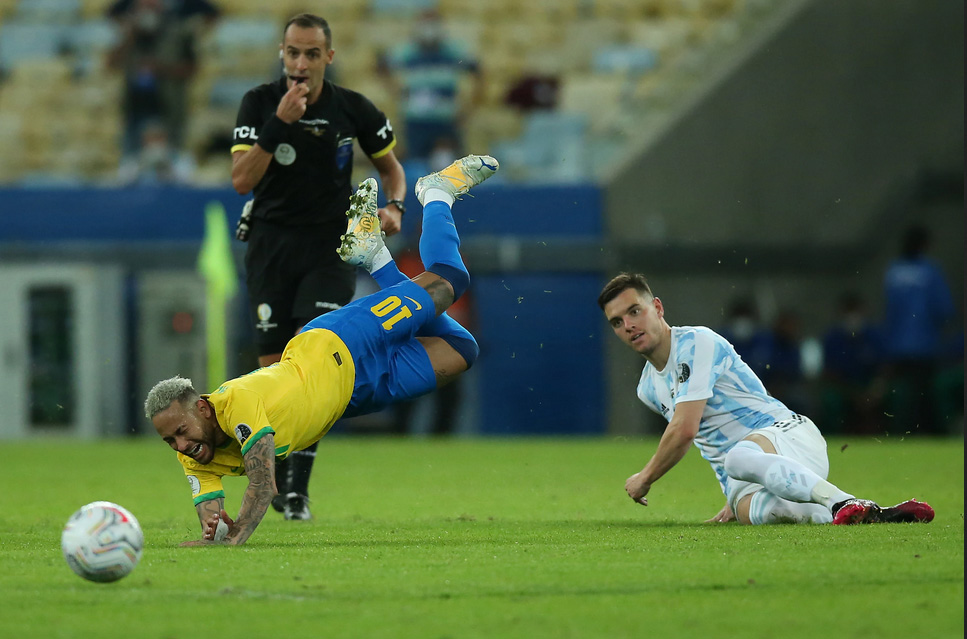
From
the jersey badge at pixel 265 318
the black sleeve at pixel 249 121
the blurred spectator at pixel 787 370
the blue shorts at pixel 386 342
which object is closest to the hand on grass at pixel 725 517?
the blue shorts at pixel 386 342

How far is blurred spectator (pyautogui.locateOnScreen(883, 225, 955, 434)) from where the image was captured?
15266 mm

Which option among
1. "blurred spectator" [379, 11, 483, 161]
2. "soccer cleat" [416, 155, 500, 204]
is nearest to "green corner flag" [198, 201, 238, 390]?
"blurred spectator" [379, 11, 483, 161]

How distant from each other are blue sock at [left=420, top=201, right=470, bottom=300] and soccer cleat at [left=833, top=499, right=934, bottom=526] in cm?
221

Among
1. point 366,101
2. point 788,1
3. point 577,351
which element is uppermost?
point 788,1

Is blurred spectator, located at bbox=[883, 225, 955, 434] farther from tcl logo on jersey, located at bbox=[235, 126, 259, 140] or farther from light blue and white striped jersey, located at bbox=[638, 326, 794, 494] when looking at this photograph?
tcl logo on jersey, located at bbox=[235, 126, 259, 140]

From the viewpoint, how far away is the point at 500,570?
532 centimetres

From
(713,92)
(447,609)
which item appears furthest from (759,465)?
(713,92)

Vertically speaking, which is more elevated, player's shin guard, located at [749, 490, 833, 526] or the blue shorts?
the blue shorts

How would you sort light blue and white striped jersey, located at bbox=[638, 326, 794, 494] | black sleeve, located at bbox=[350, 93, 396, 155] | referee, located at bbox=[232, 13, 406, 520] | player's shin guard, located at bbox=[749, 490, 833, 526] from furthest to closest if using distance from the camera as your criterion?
1. black sleeve, located at bbox=[350, 93, 396, 155]
2. referee, located at bbox=[232, 13, 406, 520]
3. light blue and white striped jersey, located at bbox=[638, 326, 794, 494]
4. player's shin guard, located at bbox=[749, 490, 833, 526]

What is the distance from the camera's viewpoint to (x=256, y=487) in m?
5.98

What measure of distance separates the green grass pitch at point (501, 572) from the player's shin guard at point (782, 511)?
0.52ft

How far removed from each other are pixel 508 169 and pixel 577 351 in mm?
2476

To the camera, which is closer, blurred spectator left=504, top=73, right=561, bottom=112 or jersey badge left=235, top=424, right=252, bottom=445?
jersey badge left=235, top=424, right=252, bottom=445

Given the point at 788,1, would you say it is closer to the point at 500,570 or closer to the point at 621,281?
the point at 621,281
